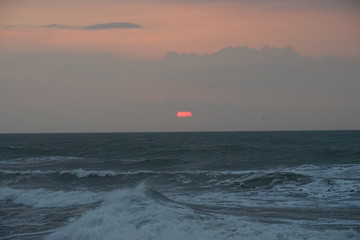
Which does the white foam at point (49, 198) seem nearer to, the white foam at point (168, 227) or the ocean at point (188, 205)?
the ocean at point (188, 205)

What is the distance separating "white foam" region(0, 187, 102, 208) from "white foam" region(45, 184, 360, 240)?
4.41 m

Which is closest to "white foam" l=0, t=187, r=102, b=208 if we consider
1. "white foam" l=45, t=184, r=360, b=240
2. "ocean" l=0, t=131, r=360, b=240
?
"ocean" l=0, t=131, r=360, b=240

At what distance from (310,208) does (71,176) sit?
1831 centimetres

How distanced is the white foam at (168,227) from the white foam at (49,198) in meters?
4.41

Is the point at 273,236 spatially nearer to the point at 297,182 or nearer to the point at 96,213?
the point at 96,213

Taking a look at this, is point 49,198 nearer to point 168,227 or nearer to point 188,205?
point 188,205

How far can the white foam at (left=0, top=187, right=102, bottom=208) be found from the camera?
19.9 m

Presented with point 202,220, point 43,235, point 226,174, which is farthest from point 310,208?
point 226,174

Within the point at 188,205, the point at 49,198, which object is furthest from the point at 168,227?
the point at 49,198

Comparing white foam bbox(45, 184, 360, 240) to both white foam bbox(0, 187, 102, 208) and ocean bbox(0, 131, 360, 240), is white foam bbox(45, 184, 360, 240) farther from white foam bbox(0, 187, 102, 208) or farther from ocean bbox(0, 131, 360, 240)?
white foam bbox(0, 187, 102, 208)

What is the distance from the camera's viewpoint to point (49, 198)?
826 inches

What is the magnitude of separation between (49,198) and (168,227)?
930 centimetres

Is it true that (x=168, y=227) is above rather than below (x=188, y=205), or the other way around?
above

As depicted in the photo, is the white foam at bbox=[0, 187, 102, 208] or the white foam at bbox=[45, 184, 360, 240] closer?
the white foam at bbox=[45, 184, 360, 240]
